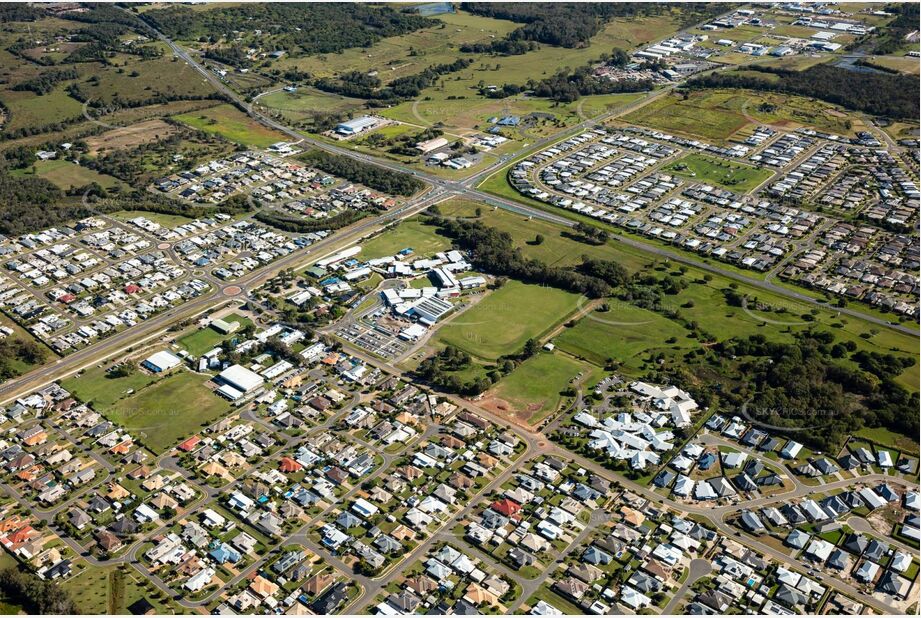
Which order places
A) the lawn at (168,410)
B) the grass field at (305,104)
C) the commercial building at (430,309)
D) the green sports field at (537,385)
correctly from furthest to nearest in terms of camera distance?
the grass field at (305,104) < the commercial building at (430,309) < the green sports field at (537,385) < the lawn at (168,410)

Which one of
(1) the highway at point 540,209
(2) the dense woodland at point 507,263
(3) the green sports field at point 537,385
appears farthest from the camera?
(2) the dense woodland at point 507,263

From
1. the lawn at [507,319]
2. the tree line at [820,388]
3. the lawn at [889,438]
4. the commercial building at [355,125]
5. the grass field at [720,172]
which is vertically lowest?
the lawn at [889,438]

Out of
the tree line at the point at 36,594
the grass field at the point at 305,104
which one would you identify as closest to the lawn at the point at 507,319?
the tree line at the point at 36,594

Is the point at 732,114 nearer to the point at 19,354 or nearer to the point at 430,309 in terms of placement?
the point at 430,309

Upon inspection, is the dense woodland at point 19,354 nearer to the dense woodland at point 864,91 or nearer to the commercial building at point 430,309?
the commercial building at point 430,309

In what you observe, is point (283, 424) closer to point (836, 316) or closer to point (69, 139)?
point (836, 316)

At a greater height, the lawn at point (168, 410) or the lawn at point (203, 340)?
the lawn at point (203, 340)

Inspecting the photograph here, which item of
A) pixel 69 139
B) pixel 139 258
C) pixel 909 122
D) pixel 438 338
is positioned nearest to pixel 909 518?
pixel 438 338
